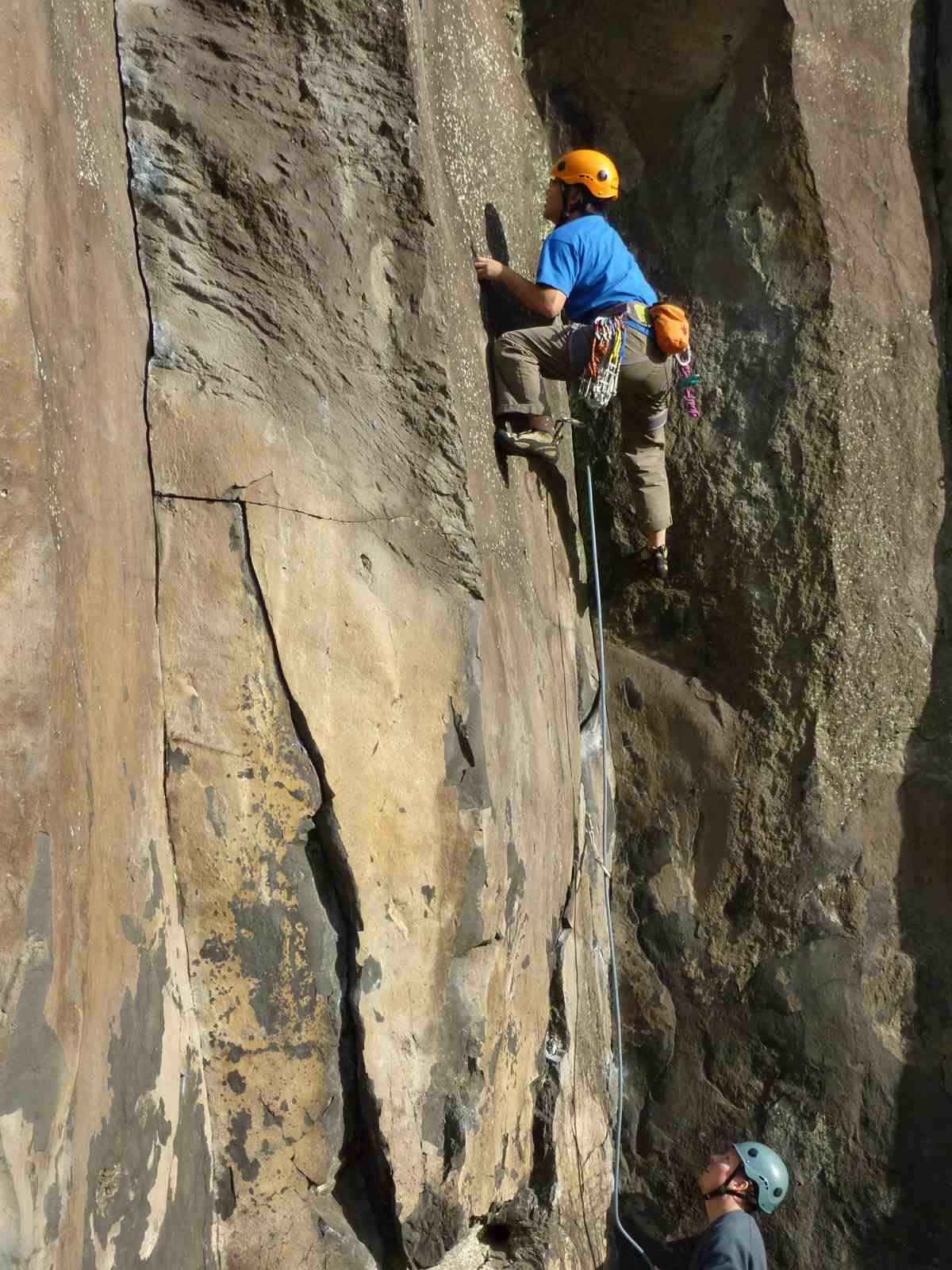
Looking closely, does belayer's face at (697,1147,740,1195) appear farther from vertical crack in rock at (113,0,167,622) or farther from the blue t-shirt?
the blue t-shirt

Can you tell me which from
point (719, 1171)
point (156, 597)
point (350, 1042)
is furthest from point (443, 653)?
point (719, 1171)

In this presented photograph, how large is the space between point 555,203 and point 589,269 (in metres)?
0.29

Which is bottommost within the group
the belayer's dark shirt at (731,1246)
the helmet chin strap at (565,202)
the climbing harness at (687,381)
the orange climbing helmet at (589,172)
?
the belayer's dark shirt at (731,1246)

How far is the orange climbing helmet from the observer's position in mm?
3742

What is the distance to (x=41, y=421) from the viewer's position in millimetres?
2033

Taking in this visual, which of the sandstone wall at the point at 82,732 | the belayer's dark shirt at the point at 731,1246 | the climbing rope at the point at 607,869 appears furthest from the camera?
the climbing rope at the point at 607,869

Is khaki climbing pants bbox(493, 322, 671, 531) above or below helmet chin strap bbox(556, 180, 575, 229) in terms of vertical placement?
below

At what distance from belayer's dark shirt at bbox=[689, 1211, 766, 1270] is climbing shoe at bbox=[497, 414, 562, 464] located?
2.24 meters

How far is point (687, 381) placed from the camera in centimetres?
396

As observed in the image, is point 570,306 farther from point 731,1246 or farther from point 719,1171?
point 731,1246

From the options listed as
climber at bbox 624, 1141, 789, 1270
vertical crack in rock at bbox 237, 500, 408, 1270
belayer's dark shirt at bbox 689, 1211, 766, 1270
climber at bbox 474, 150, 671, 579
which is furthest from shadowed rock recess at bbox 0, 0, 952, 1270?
belayer's dark shirt at bbox 689, 1211, 766, 1270

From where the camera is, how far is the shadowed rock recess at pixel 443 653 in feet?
7.52

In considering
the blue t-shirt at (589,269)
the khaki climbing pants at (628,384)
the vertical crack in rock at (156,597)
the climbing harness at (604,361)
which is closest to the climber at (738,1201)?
the vertical crack in rock at (156,597)

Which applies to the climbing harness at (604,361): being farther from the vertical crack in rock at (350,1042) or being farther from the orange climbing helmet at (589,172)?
the vertical crack in rock at (350,1042)
